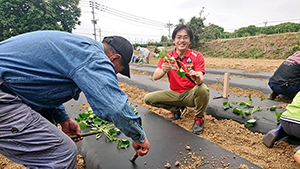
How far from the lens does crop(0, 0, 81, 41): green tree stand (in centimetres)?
1720

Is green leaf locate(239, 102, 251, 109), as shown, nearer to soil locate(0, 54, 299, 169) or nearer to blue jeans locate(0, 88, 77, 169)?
soil locate(0, 54, 299, 169)

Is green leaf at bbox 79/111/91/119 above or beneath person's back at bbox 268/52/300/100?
beneath

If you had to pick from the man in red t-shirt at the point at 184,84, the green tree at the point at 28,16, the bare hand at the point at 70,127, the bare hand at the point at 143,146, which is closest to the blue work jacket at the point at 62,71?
the bare hand at the point at 143,146

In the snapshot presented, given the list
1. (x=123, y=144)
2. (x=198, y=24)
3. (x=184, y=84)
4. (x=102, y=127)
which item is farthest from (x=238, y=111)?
(x=198, y=24)

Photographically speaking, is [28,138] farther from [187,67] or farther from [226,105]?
[226,105]

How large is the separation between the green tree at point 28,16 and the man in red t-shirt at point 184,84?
19.6 meters

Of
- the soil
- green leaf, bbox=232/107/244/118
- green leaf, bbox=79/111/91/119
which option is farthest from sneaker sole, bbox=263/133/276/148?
green leaf, bbox=79/111/91/119

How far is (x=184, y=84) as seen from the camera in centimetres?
272

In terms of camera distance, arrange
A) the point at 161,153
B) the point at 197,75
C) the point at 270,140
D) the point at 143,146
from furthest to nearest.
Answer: the point at 197,75 → the point at 270,140 → the point at 161,153 → the point at 143,146

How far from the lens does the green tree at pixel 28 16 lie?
17.2m

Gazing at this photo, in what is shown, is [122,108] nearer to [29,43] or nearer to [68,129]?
[29,43]

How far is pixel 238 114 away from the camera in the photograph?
2.67 m

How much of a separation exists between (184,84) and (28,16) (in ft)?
67.8

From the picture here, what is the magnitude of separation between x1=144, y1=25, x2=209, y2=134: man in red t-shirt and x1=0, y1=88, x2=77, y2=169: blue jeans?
5.50 ft
